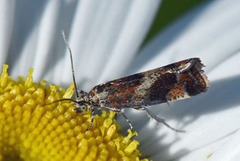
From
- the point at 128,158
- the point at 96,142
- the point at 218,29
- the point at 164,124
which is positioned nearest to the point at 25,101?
the point at 96,142

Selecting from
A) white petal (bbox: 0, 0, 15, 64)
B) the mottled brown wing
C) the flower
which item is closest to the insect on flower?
the mottled brown wing

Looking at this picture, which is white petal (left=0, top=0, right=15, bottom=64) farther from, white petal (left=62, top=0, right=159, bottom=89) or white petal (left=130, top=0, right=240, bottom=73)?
white petal (left=130, top=0, right=240, bottom=73)

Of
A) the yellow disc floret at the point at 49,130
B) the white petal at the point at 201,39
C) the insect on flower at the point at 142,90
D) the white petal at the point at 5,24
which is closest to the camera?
the yellow disc floret at the point at 49,130

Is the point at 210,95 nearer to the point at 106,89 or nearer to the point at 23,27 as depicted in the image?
the point at 106,89

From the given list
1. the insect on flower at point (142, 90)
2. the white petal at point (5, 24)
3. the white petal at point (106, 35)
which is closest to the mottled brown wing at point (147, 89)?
the insect on flower at point (142, 90)

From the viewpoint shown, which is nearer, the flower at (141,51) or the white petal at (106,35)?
the flower at (141,51)

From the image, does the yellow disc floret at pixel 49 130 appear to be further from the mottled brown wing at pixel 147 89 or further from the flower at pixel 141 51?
the flower at pixel 141 51
